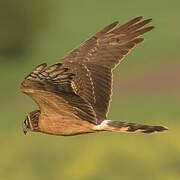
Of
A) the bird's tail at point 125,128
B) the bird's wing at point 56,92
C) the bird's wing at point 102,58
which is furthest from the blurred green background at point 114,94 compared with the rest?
the bird's wing at point 56,92

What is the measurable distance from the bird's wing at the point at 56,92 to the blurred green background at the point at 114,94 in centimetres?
756

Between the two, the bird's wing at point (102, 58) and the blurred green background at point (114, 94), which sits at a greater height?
the bird's wing at point (102, 58)

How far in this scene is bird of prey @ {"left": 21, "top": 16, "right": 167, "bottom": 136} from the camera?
28.0ft

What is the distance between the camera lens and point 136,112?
2147 cm

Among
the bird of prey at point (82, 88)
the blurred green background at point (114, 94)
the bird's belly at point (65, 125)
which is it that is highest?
the bird of prey at point (82, 88)

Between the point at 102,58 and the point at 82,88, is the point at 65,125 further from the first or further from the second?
the point at 102,58

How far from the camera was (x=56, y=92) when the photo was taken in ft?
28.8

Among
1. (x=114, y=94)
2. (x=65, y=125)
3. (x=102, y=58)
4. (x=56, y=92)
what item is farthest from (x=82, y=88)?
(x=114, y=94)

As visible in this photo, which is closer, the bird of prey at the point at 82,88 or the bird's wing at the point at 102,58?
the bird of prey at the point at 82,88

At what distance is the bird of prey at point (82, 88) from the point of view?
8539mm

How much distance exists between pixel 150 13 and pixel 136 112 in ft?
31.6

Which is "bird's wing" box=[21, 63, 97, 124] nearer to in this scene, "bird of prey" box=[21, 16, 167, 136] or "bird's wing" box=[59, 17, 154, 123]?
"bird of prey" box=[21, 16, 167, 136]

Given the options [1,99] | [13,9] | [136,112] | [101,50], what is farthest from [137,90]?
[101,50]

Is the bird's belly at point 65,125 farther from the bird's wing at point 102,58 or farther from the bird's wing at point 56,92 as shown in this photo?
the bird's wing at point 102,58
